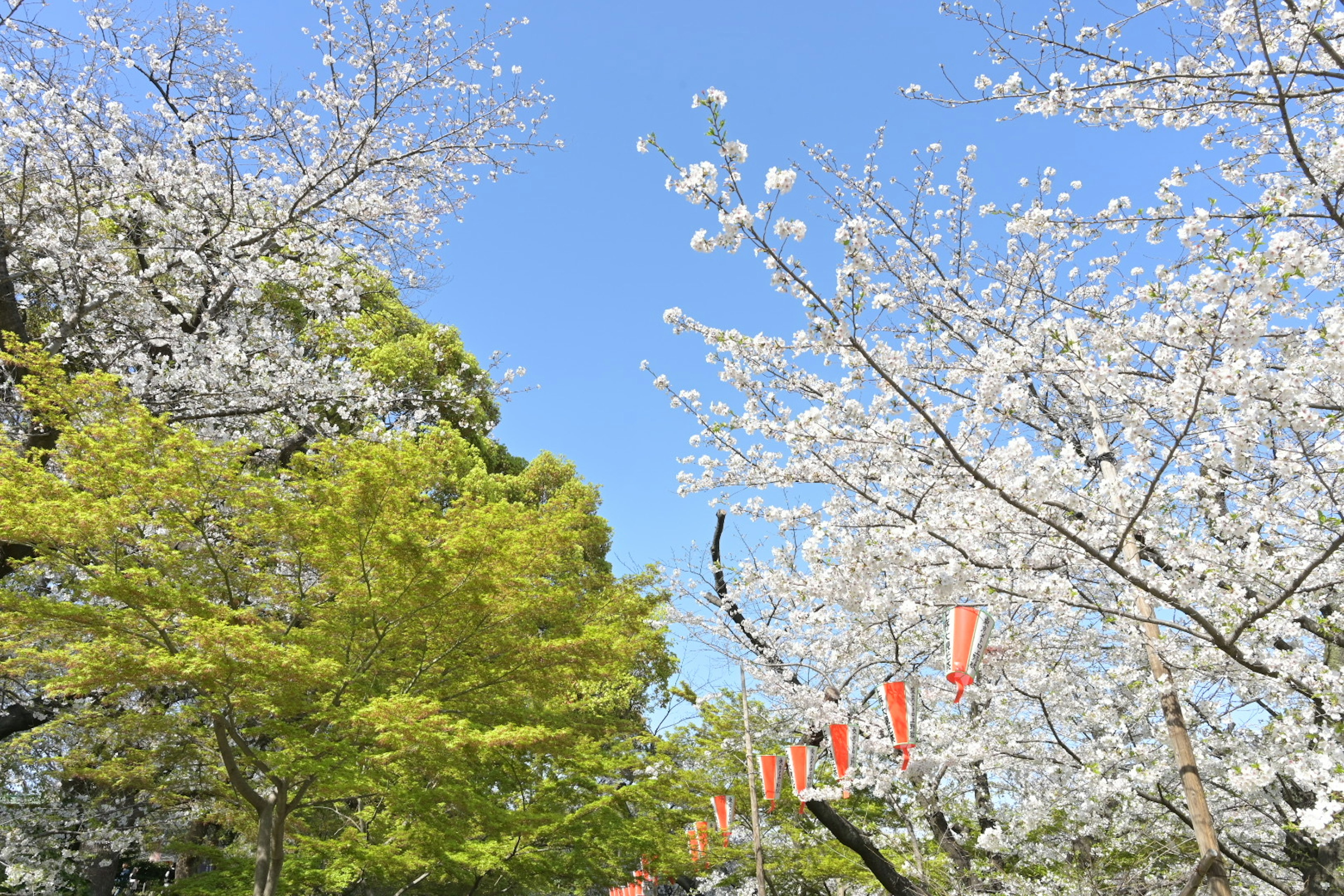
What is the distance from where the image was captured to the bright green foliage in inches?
229

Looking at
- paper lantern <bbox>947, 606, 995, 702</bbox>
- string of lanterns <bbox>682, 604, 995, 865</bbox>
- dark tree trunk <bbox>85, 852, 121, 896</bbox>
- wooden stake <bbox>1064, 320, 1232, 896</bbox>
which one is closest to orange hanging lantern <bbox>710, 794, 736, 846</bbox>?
string of lanterns <bbox>682, 604, 995, 865</bbox>

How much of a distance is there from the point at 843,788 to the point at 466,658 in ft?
12.5

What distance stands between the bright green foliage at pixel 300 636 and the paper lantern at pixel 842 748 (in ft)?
8.22

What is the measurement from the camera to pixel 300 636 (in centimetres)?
664

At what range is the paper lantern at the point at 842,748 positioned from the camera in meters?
6.08

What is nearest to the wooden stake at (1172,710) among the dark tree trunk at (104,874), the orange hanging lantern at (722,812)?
the orange hanging lantern at (722,812)

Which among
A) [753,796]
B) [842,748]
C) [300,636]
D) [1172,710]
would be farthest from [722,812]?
[1172,710]

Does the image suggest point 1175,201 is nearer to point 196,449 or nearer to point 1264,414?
point 1264,414

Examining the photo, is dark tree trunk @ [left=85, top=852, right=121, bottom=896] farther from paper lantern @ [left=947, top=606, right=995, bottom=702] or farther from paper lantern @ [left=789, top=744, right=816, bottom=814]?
paper lantern @ [left=947, top=606, right=995, bottom=702]

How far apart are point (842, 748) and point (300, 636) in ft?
16.0

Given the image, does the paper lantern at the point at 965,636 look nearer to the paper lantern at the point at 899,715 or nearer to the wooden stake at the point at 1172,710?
the wooden stake at the point at 1172,710

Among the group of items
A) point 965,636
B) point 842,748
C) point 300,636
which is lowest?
point 842,748

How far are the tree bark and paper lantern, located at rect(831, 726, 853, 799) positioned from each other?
3.57 ft

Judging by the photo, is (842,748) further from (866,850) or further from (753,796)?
(753,796)
